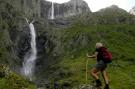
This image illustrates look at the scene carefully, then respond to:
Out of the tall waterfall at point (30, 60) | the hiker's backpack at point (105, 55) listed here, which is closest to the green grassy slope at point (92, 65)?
the tall waterfall at point (30, 60)

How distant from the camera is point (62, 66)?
533 feet

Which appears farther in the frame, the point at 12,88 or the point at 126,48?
the point at 126,48

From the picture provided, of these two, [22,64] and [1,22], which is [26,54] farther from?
[1,22]

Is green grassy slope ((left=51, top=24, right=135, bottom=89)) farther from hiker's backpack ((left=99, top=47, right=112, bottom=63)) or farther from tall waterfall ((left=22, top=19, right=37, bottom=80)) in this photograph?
hiker's backpack ((left=99, top=47, right=112, bottom=63))

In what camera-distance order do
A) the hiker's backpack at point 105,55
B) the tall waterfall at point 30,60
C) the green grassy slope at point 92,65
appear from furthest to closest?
the tall waterfall at point 30,60 → the green grassy slope at point 92,65 → the hiker's backpack at point 105,55

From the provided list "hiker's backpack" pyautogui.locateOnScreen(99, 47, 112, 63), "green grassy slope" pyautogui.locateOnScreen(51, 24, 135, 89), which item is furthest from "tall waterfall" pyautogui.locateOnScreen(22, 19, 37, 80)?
"hiker's backpack" pyautogui.locateOnScreen(99, 47, 112, 63)

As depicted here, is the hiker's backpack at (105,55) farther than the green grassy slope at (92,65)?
No

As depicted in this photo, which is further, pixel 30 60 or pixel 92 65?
pixel 30 60

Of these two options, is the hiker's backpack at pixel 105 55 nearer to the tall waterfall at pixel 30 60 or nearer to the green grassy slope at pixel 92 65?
the green grassy slope at pixel 92 65

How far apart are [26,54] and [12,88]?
5765 inches

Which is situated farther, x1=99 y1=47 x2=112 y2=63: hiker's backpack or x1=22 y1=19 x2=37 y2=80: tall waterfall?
x1=22 y1=19 x2=37 y2=80: tall waterfall

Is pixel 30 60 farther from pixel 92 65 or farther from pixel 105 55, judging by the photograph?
pixel 105 55

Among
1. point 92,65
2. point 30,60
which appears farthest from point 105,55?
point 30,60

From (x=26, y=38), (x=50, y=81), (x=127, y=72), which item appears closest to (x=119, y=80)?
(x=127, y=72)
